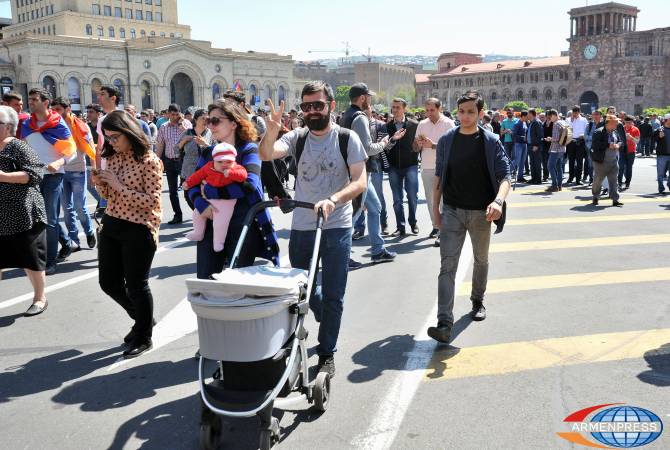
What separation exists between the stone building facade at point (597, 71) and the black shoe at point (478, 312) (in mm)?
83688

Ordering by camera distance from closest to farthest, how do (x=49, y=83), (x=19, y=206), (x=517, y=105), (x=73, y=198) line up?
(x=19, y=206) < (x=73, y=198) < (x=49, y=83) < (x=517, y=105)

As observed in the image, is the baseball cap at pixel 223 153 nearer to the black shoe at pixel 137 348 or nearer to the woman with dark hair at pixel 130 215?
the woman with dark hair at pixel 130 215

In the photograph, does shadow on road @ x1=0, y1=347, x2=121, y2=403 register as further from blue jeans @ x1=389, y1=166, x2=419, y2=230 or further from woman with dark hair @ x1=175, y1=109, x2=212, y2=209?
blue jeans @ x1=389, y1=166, x2=419, y2=230

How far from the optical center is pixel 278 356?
3.22m

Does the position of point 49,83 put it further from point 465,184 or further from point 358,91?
point 465,184

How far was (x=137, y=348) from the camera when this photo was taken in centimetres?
481

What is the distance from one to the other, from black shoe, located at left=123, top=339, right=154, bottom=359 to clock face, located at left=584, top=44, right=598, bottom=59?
98731 millimetres

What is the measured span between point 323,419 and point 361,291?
9.39ft

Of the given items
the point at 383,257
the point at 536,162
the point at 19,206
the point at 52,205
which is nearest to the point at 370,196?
the point at 383,257

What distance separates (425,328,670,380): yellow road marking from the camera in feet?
14.5

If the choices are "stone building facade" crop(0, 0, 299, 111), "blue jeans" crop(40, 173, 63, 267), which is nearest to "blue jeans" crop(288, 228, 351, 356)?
"blue jeans" crop(40, 173, 63, 267)

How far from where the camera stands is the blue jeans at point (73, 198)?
831 centimetres

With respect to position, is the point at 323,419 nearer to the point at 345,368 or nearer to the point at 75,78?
the point at 345,368

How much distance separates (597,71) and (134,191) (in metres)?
97.6
